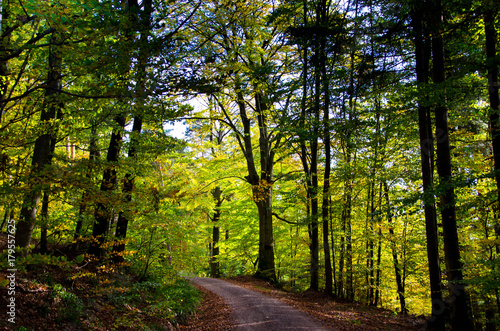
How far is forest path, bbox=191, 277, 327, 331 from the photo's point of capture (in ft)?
24.3

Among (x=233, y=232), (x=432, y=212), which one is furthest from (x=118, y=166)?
(x=233, y=232)

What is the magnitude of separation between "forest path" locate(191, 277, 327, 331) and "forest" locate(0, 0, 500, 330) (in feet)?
6.50

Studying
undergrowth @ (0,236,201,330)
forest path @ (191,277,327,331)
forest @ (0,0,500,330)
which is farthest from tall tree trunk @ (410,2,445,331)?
undergrowth @ (0,236,201,330)

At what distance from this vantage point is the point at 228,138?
18359mm

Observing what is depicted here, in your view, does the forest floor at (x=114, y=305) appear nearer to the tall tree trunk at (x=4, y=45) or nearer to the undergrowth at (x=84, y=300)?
the undergrowth at (x=84, y=300)

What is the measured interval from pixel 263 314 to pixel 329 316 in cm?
203

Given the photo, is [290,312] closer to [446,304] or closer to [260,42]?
[446,304]

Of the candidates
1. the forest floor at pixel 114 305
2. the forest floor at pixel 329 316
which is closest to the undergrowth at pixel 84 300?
the forest floor at pixel 114 305

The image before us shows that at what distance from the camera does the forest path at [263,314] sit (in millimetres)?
7402

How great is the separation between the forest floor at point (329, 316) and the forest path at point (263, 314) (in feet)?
0.91

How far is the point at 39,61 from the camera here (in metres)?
4.90

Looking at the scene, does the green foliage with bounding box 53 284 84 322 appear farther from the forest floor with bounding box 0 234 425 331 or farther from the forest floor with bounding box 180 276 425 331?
the forest floor with bounding box 180 276 425 331

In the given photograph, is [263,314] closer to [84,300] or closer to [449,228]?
[84,300]

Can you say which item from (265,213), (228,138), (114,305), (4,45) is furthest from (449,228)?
(228,138)
